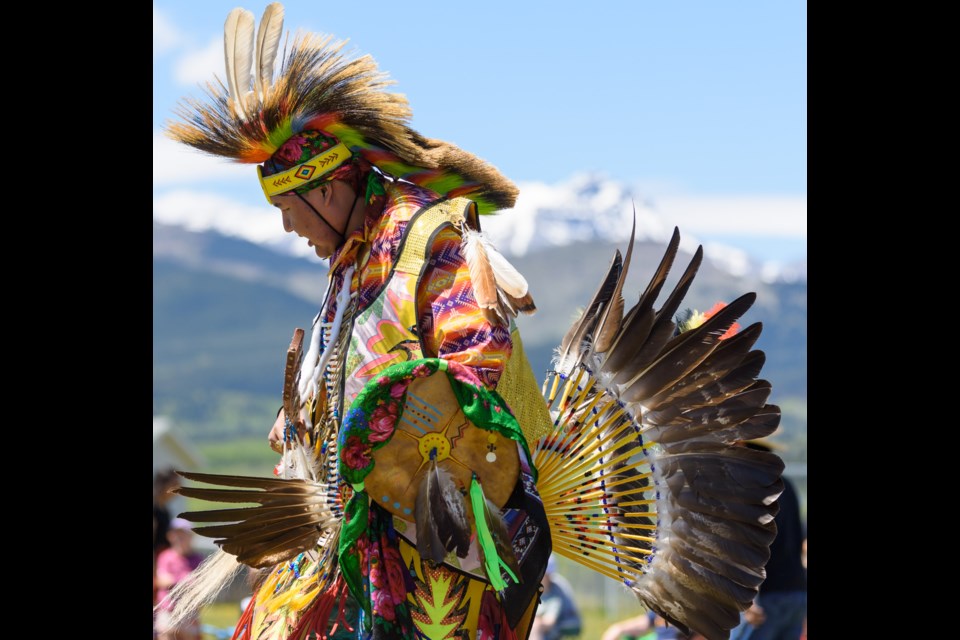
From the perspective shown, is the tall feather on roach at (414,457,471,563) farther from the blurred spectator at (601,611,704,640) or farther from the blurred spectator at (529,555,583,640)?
the blurred spectator at (529,555,583,640)

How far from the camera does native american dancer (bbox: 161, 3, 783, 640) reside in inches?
140

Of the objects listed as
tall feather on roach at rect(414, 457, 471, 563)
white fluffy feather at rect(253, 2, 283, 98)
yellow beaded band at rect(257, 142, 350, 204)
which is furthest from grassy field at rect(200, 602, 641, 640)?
tall feather on roach at rect(414, 457, 471, 563)

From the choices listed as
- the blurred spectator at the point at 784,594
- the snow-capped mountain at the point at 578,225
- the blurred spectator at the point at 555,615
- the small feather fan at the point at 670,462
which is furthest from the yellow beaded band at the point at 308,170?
the snow-capped mountain at the point at 578,225

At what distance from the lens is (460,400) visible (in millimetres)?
3438

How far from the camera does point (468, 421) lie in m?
3.50

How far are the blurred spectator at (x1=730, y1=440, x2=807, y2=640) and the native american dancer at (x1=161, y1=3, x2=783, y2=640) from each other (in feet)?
7.34

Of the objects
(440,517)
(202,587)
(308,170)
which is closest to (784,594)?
(202,587)

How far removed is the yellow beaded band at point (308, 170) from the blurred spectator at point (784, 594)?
9.71 feet

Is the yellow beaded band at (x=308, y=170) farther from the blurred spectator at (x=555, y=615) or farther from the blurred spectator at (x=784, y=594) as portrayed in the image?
the blurred spectator at (x=555, y=615)

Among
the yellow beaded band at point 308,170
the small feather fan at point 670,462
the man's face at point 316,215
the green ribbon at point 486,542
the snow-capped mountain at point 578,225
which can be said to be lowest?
the green ribbon at point 486,542

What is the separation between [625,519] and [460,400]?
2.75 feet

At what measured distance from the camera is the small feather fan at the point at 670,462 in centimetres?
390

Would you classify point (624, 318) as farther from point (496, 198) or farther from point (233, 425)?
point (233, 425)

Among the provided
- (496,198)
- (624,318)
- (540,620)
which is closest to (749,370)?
(624,318)
